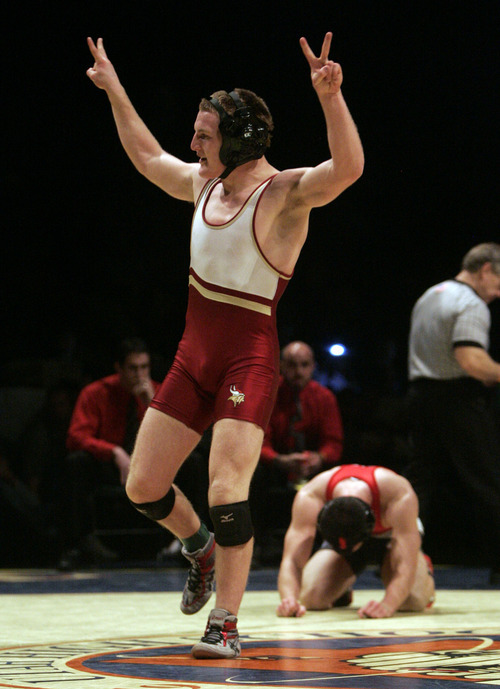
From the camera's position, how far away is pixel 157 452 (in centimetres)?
280

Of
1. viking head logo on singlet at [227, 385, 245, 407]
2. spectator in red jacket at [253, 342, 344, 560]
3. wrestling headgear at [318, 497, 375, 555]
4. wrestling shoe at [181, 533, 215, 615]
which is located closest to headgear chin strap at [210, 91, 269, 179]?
viking head logo on singlet at [227, 385, 245, 407]

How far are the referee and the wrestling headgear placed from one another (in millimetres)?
983

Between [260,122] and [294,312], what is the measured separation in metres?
5.65

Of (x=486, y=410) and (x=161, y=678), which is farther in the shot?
(x=486, y=410)

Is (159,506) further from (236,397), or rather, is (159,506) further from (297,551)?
(297,551)

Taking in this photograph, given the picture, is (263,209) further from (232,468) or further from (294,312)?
(294,312)

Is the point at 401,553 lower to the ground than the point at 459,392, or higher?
lower

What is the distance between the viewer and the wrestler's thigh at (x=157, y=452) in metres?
2.80

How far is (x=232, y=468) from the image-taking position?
2688 millimetres

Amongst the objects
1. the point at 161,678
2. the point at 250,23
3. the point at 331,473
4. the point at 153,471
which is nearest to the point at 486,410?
the point at 331,473

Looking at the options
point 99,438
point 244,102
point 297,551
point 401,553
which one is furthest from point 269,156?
point 244,102

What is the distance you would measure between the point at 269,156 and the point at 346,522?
4.02 meters

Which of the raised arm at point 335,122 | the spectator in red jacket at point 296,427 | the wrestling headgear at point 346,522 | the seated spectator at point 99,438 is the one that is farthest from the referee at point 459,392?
the raised arm at point 335,122

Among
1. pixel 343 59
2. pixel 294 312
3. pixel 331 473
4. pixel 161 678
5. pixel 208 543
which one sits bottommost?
pixel 161 678
